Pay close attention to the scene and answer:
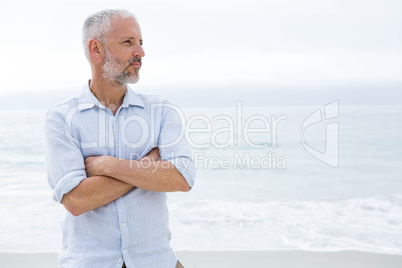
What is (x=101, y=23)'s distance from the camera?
1.53 metres

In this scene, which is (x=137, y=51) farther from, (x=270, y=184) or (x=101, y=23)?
(x=270, y=184)

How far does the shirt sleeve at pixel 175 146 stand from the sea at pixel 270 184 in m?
2.62

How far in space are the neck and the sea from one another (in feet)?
8.84

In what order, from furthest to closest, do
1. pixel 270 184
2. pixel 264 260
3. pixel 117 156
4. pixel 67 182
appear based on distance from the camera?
pixel 270 184 < pixel 264 260 < pixel 117 156 < pixel 67 182

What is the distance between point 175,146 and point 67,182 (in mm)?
373

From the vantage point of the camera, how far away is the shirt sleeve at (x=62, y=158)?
4.59 ft

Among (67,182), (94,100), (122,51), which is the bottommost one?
(67,182)

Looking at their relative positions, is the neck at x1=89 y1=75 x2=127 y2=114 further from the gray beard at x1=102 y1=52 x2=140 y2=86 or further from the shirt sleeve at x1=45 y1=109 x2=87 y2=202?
the shirt sleeve at x1=45 y1=109 x2=87 y2=202

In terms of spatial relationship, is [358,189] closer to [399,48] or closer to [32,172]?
[32,172]

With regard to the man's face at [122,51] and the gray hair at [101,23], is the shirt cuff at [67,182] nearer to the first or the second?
the man's face at [122,51]

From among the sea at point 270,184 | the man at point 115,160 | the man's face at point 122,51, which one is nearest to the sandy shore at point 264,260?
the sea at point 270,184

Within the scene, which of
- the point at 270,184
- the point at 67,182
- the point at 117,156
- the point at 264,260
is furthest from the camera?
the point at 270,184

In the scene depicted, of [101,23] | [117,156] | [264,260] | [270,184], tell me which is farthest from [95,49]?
[270,184]

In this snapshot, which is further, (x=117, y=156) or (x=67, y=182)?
(x=117, y=156)
